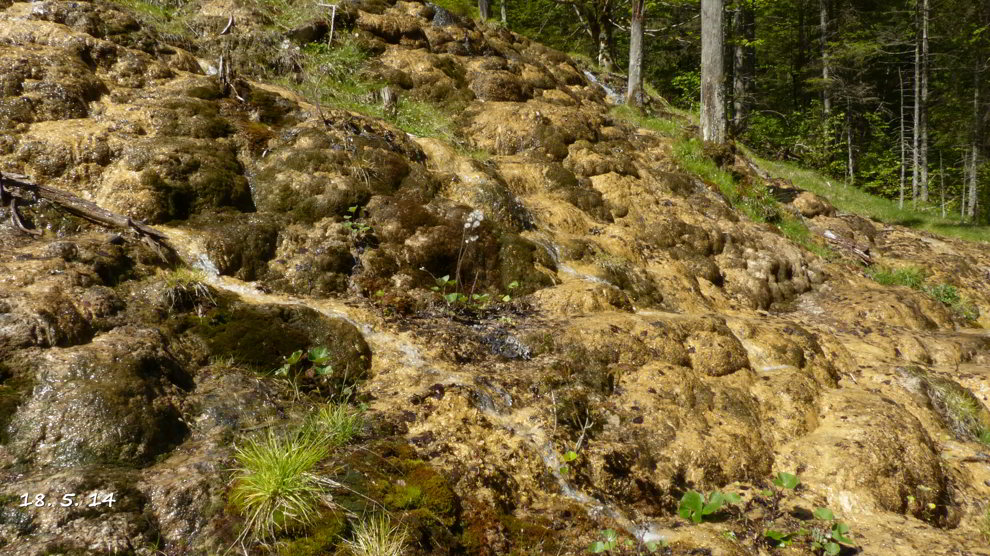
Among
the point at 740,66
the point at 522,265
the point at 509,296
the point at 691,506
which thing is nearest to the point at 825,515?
the point at 691,506

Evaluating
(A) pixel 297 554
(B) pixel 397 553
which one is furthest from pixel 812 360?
(A) pixel 297 554

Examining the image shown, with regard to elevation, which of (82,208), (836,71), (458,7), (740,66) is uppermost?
(458,7)

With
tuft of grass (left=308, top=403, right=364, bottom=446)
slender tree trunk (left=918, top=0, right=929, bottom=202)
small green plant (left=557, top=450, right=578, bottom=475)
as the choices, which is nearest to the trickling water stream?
small green plant (left=557, top=450, right=578, bottom=475)

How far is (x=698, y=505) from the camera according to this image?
3.71 meters

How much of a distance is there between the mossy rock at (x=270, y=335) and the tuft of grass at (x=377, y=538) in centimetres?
181

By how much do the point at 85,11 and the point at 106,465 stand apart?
8.17 meters

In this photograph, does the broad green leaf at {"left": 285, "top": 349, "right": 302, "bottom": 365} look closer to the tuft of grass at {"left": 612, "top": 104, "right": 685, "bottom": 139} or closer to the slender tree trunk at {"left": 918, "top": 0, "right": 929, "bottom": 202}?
the tuft of grass at {"left": 612, "top": 104, "right": 685, "bottom": 139}

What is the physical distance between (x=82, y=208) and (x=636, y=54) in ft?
47.7

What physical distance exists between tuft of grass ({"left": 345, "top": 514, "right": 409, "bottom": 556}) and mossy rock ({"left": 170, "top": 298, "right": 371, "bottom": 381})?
71.4 inches

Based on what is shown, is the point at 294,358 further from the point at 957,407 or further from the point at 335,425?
the point at 957,407

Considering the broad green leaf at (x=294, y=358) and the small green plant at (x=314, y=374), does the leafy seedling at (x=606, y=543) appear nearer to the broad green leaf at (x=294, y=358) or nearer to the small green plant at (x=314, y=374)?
the small green plant at (x=314, y=374)

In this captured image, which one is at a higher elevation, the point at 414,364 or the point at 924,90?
the point at 924,90

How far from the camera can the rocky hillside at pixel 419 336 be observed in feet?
10.6

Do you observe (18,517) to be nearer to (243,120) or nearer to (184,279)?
(184,279)
